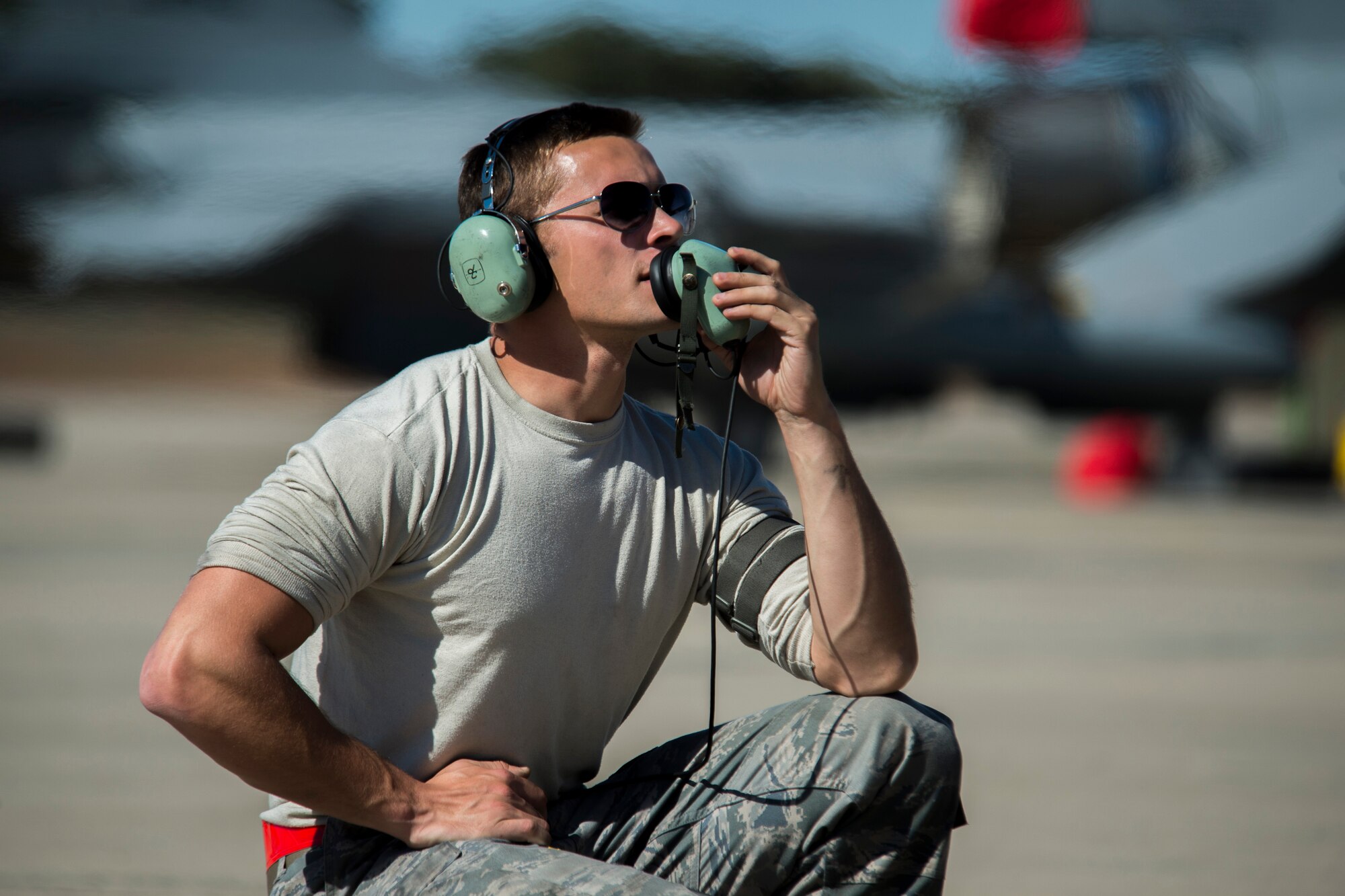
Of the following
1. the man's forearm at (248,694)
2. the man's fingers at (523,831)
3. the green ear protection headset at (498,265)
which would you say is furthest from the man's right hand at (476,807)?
the green ear protection headset at (498,265)

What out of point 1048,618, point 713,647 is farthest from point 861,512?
point 1048,618

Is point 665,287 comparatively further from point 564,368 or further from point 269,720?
point 269,720

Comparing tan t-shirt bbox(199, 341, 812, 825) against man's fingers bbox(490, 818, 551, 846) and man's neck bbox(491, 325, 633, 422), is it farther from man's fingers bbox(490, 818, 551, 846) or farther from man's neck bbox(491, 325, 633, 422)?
man's fingers bbox(490, 818, 551, 846)

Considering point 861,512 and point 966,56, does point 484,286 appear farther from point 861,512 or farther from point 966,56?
point 966,56

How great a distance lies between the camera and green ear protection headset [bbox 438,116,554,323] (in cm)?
198

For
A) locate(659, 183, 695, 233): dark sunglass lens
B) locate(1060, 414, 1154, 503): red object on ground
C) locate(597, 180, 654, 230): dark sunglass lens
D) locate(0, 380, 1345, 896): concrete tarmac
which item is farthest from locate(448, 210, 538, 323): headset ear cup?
locate(1060, 414, 1154, 503): red object on ground

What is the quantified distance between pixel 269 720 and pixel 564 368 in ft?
2.29

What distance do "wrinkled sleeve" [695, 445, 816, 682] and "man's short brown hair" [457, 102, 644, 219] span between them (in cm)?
56

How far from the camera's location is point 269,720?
165cm

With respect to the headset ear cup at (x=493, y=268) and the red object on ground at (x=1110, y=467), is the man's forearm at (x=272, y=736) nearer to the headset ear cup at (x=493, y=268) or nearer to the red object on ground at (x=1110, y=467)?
the headset ear cup at (x=493, y=268)

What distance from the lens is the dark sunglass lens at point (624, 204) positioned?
2.03 meters

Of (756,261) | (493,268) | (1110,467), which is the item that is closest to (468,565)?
(493,268)

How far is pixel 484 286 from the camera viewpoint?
77.9 inches

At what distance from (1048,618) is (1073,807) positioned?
3178 mm
